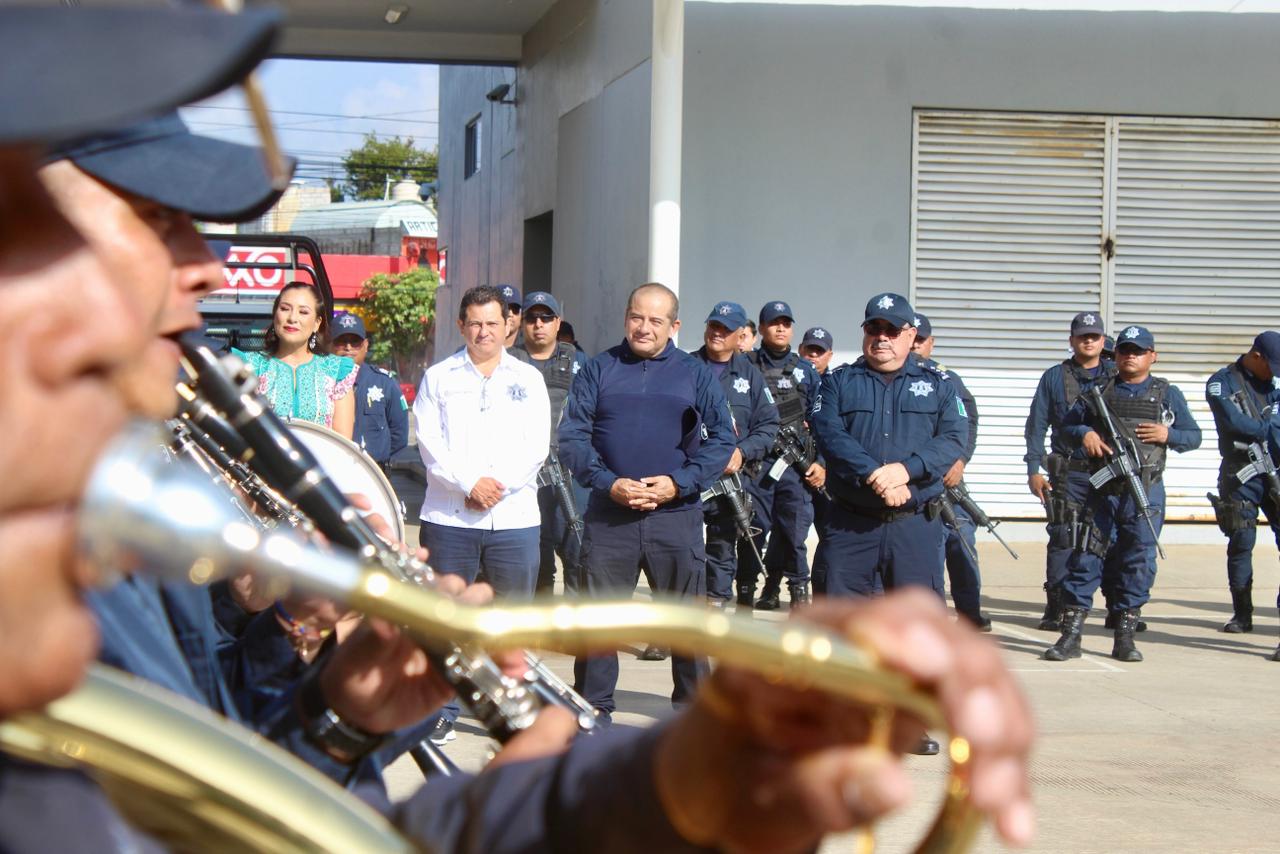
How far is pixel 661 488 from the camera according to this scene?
21.8ft

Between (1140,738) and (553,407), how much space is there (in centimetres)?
440

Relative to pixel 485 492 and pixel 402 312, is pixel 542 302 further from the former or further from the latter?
pixel 402 312

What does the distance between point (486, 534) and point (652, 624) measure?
574cm

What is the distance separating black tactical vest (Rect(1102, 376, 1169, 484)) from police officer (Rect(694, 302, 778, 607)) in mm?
2241

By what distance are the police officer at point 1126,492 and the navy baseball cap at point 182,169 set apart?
7.94 meters

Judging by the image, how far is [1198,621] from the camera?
Result: 10445 mm

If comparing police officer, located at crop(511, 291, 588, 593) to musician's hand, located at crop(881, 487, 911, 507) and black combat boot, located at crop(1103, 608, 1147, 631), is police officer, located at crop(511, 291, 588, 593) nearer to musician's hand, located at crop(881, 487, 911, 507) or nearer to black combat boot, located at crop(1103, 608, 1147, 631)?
musician's hand, located at crop(881, 487, 911, 507)

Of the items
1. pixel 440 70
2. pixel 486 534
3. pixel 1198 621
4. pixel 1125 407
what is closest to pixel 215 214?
pixel 486 534

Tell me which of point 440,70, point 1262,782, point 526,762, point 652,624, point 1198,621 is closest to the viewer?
point 652,624

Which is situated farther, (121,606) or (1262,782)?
(1262,782)

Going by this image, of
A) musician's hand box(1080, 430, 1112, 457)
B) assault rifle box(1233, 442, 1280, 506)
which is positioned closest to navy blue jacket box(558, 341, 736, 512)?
musician's hand box(1080, 430, 1112, 457)

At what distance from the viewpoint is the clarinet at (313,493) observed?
1.70 metres

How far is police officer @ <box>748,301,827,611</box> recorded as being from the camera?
1051 cm

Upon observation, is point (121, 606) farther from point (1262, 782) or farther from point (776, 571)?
point (776, 571)
